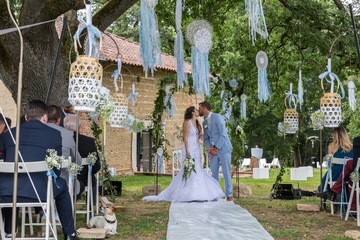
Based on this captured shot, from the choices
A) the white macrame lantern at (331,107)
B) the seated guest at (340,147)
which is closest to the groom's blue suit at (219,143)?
the seated guest at (340,147)

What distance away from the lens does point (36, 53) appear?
332 inches

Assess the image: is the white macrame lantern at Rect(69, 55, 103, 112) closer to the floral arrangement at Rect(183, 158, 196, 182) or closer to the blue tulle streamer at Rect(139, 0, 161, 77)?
the blue tulle streamer at Rect(139, 0, 161, 77)

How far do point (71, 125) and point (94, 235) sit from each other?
1511mm

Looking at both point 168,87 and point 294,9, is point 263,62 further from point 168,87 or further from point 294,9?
point 168,87

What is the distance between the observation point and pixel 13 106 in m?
17.2

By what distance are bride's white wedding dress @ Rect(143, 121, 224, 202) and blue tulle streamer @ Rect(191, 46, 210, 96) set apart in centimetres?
111

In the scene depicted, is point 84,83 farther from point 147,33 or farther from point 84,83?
point 147,33

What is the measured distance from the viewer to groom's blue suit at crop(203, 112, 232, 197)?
10078 mm

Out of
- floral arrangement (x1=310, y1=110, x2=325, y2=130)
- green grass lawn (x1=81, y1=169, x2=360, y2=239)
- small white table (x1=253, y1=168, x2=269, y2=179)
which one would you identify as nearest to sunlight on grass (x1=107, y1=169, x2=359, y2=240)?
green grass lawn (x1=81, y1=169, x2=360, y2=239)

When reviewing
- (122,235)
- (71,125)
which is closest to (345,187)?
(122,235)

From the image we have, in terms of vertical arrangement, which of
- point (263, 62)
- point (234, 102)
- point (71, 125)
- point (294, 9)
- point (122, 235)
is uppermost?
point (294, 9)

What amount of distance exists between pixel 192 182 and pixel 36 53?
3235 mm

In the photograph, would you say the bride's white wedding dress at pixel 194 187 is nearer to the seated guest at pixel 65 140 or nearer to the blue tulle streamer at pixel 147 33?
the blue tulle streamer at pixel 147 33

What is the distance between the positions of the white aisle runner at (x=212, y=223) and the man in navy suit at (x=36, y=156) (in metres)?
1.15
